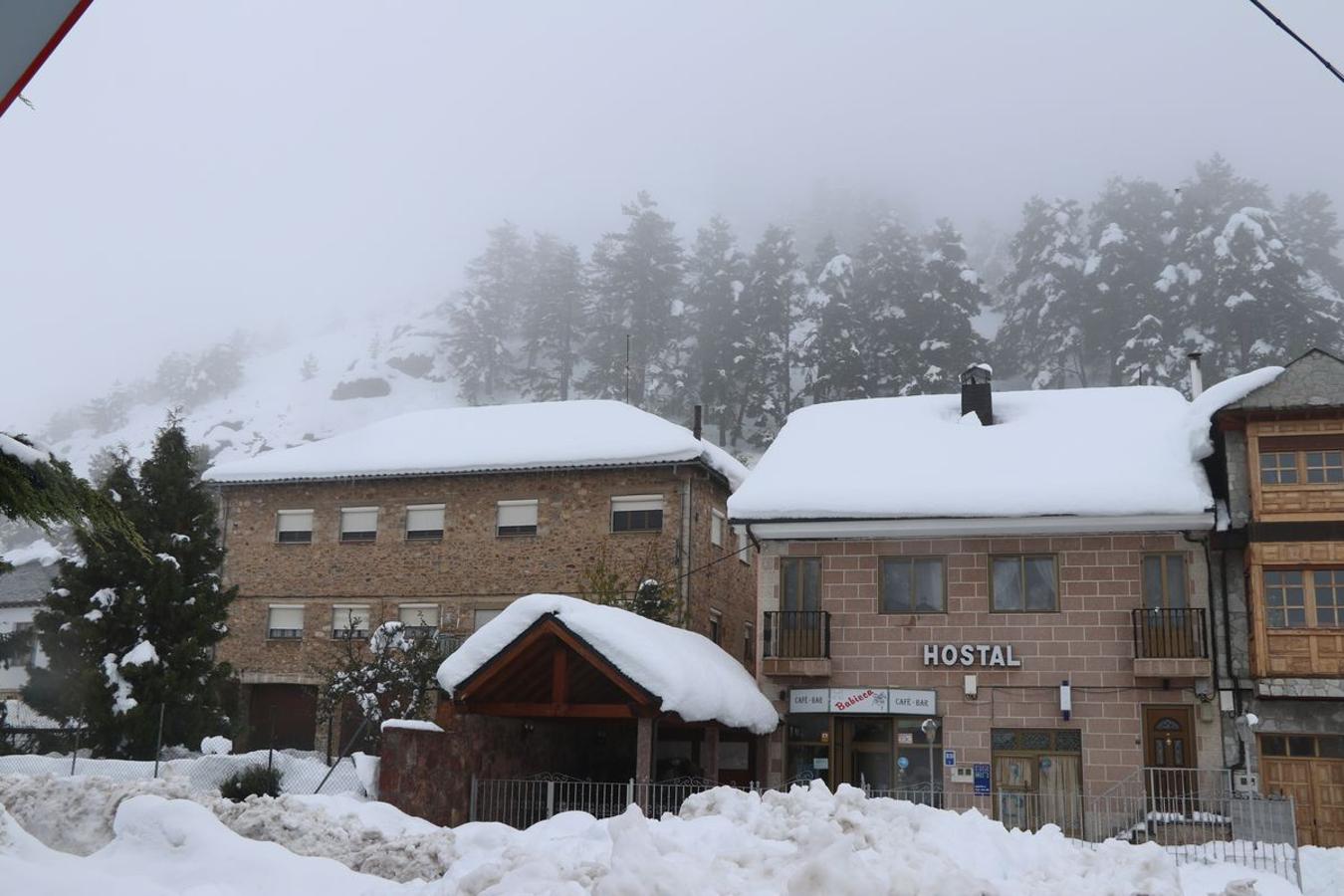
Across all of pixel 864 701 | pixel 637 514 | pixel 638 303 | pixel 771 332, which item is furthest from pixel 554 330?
pixel 864 701

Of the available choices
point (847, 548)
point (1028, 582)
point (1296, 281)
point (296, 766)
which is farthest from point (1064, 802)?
point (1296, 281)

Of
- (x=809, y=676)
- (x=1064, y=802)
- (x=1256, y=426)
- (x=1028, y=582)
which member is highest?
(x=1256, y=426)

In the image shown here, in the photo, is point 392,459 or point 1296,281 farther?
point 1296,281

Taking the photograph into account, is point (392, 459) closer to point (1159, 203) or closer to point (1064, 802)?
point (1064, 802)

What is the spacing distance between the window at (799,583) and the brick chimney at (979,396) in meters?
5.27

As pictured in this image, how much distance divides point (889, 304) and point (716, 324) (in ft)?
33.6

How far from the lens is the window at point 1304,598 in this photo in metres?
22.0

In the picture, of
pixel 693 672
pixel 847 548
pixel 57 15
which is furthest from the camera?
pixel 847 548

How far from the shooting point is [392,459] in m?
34.0

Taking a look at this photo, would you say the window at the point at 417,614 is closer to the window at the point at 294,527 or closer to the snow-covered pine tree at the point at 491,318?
the window at the point at 294,527

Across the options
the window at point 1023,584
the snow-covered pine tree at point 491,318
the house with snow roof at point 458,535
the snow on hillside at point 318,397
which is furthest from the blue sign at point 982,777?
the snow on hillside at point 318,397

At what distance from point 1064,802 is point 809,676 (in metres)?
4.96

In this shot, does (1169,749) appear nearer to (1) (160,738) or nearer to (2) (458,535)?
(2) (458,535)

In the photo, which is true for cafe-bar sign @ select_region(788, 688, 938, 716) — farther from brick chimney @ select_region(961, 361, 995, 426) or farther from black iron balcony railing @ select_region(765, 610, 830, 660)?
brick chimney @ select_region(961, 361, 995, 426)
